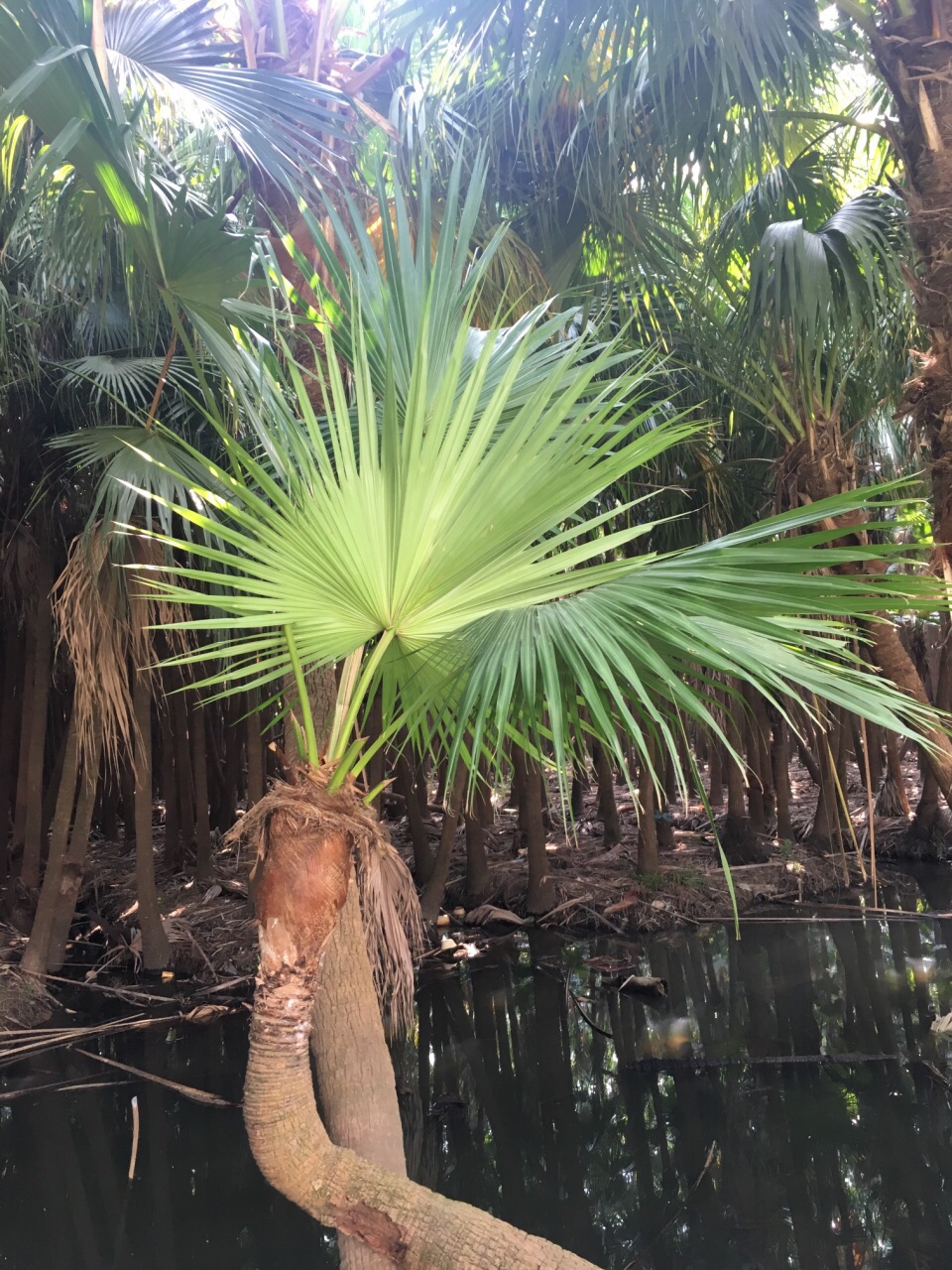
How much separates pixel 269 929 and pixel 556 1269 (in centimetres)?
88

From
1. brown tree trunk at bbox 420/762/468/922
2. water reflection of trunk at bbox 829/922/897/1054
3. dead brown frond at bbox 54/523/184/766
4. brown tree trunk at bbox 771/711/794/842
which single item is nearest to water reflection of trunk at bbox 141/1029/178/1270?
dead brown frond at bbox 54/523/184/766

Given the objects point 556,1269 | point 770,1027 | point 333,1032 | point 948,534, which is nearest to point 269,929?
point 556,1269

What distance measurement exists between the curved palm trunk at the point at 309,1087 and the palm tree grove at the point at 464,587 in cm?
1

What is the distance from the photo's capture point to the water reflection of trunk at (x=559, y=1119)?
3.37m

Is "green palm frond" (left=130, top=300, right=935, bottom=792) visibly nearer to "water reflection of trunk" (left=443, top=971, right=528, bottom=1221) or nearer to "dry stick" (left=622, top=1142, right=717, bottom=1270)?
"dry stick" (left=622, top=1142, right=717, bottom=1270)

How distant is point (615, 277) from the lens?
195 inches

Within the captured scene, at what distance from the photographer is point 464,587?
5.63 feet

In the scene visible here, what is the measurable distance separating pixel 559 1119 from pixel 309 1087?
291 cm

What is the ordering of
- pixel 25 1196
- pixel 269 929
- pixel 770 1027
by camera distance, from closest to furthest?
1. pixel 269 929
2. pixel 25 1196
3. pixel 770 1027

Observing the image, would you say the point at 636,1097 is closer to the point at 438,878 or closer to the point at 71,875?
the point at 438,878

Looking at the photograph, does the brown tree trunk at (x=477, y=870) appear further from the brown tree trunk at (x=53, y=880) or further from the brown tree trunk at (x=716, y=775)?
the brown tree trunk at (x=53, y=880)

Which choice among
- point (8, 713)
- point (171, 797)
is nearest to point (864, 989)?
point (171, 797)

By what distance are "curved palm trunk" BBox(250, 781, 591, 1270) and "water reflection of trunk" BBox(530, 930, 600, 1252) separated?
1.79 metres

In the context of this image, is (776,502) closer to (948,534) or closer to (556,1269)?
(948,534)
